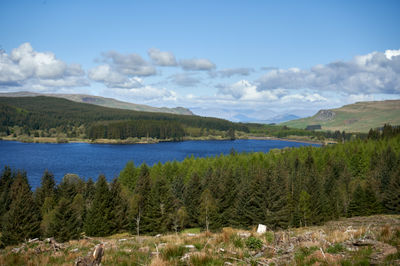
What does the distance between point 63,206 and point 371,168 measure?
103 metres

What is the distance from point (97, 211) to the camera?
52688mm

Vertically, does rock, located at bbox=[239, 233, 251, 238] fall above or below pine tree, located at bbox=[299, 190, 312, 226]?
above

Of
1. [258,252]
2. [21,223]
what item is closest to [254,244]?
[258,252]

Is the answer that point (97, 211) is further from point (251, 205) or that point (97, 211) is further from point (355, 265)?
point (355, 265)

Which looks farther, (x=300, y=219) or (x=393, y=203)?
(x=393, y=203)

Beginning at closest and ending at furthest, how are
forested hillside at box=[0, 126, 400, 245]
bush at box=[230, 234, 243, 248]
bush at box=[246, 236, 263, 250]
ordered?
1. bush at box=[246, 236, 263, 250]
2. bush at box=[230, 234, 243, 248]
3. forested hillside at box=[0, 126, 400, 245]

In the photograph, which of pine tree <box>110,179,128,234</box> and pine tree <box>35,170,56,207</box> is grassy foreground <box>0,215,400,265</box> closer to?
pine tree <box>110,179,128,234</box>

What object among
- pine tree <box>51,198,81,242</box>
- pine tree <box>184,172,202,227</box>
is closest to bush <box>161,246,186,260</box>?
pine tree <box>51,198,81,242</box>

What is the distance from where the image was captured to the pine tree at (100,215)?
168 feet

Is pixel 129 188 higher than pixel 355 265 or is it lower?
lower

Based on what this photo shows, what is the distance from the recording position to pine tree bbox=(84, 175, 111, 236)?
51.2m

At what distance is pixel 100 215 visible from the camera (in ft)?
172

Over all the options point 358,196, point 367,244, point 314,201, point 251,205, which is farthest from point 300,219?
point 367,244

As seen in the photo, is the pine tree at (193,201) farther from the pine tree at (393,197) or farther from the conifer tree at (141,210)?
the pine tree at (393,197)
